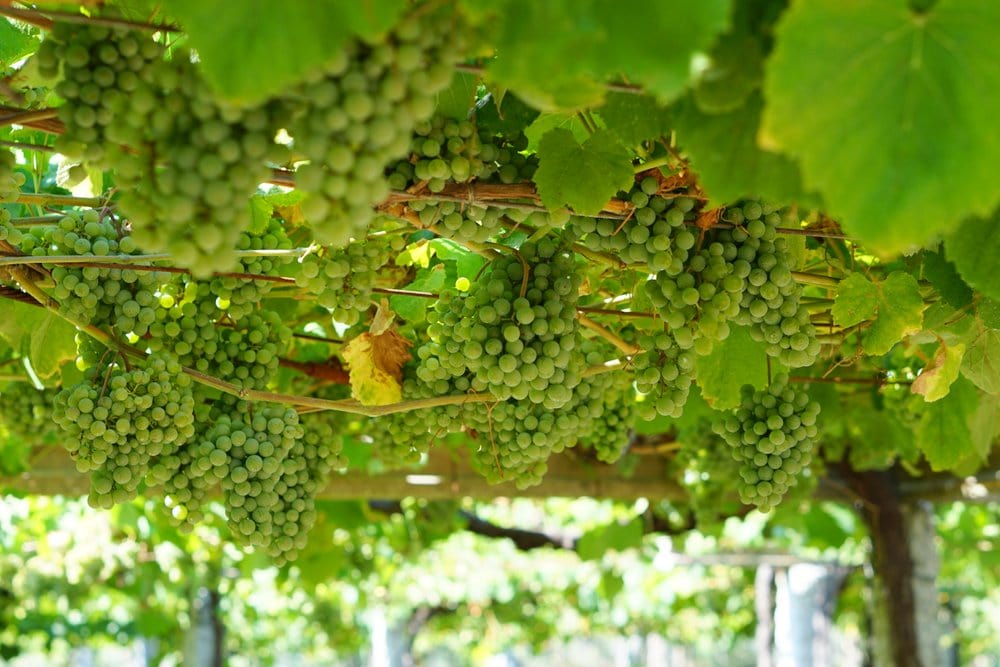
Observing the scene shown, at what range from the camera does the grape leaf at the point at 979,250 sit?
1.31 metres

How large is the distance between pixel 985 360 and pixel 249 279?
1467 millimetres

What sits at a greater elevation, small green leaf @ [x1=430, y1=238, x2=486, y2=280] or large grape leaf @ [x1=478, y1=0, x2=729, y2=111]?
small green leaf @ [x1=430, y1=238, x2=486, y2=280]

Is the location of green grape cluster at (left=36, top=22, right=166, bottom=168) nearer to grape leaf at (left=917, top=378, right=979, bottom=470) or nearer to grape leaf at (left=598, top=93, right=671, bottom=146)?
grape leaf at (left=598, top=93, right=671, bottom=146)

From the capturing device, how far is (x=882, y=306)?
1832 mm

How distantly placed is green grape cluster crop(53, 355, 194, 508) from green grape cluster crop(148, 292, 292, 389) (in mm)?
173

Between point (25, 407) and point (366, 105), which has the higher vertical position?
point (25, 407)

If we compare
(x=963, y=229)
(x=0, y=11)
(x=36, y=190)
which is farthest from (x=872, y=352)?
(x=36, y=190)

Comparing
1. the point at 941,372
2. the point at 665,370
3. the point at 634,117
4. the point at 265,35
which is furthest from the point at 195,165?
the point at 941,372

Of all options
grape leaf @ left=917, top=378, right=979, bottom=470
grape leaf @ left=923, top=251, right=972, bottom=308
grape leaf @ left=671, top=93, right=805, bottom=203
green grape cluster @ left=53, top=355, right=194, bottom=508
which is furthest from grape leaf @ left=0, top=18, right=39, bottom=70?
grape leaf @ left=917, top=378, right=979, bottom=470

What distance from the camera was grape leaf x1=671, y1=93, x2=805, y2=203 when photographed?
1091 millimetres

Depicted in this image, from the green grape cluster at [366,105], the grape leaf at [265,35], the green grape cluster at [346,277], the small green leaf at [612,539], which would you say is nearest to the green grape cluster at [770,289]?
the green grape cluster at [346,277]

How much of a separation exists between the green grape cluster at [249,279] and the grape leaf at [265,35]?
1.10 meters

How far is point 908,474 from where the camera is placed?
457 cm

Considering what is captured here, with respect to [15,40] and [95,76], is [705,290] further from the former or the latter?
[15,40]
